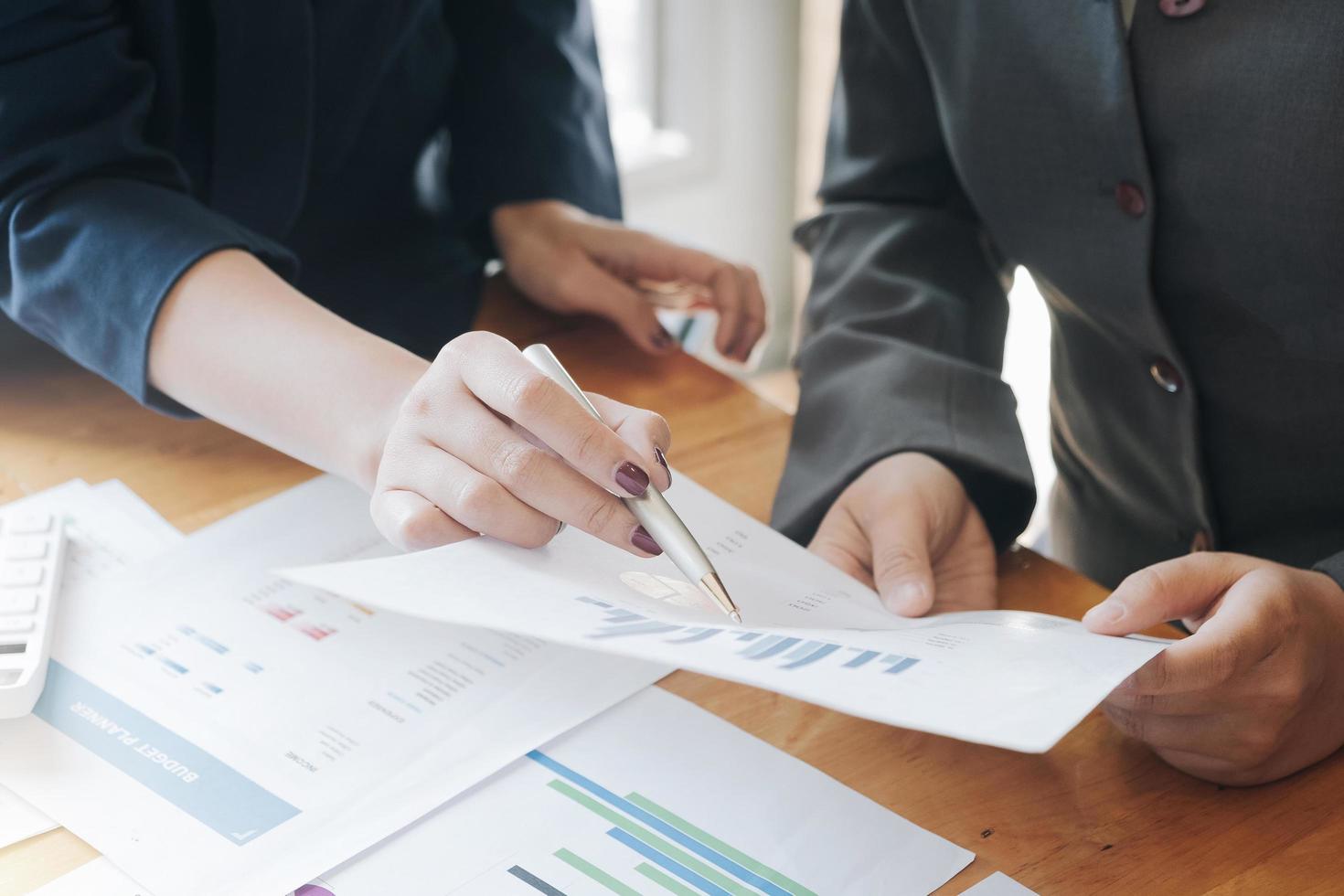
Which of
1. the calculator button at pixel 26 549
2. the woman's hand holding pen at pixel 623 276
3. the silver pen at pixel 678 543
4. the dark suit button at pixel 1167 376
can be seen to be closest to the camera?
the silver pen at pixel 678 543

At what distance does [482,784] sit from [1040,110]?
526mm

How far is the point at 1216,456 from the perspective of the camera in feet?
2.82

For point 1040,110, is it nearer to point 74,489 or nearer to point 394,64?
point 394,64

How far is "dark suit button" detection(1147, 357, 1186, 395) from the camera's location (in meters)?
0.81

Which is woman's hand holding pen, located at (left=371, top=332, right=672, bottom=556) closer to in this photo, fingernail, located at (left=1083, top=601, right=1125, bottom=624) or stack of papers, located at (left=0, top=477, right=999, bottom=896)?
stack of papers, located at (left=0, top=477, right=999, bottom=896)

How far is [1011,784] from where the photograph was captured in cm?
57

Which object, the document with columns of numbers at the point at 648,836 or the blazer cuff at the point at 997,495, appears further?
the blazer cuff at the point at 997,495

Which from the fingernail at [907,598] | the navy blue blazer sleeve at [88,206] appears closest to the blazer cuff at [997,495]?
the fingernail at [907,598]

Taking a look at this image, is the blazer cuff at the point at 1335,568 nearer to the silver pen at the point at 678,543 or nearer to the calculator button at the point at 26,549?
the silver pen at the point at 678,543

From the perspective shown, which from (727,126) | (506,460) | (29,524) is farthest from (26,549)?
(727,126)

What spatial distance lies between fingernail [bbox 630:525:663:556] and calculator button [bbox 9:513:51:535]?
347mm

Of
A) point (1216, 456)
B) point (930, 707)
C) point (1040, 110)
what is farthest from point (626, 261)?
point (930, 707)

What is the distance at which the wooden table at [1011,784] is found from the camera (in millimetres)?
A: 523

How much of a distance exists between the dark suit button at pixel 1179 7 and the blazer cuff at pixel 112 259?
1.74 ft
